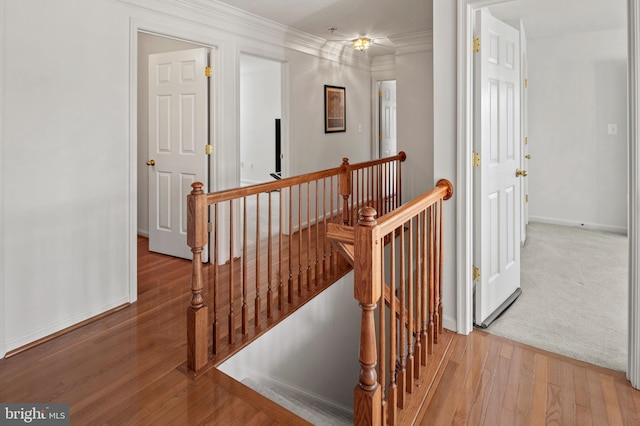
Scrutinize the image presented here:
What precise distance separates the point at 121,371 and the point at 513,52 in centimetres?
328

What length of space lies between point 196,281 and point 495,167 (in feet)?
6.82

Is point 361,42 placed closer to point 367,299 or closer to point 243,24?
point 243,24

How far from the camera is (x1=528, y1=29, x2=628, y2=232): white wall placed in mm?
4844

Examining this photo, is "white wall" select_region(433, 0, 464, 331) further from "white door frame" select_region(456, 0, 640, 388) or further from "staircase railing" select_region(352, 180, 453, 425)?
"staircase railing" select_region(352, 180, 453, 425)

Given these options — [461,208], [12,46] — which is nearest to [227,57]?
[12,46]

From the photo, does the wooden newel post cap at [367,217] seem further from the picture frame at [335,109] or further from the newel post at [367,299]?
the picture frame at [335,109]

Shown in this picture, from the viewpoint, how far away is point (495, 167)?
273 cm

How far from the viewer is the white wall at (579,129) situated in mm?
4844

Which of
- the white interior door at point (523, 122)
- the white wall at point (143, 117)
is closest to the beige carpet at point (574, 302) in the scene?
the white interior door at point (523, 122)

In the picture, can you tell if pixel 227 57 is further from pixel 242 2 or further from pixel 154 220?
pixel 154 220

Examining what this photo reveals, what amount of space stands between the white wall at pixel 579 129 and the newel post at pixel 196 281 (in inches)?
195

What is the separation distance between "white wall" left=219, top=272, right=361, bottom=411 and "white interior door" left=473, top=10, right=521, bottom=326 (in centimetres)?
107

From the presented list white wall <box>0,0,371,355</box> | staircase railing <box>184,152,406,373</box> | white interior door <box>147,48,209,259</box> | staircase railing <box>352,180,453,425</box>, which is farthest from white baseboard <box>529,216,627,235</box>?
white wall <box>0,0,371,355</box>

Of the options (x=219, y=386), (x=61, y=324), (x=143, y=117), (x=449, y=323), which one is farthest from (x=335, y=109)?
(x=219, y=386)
